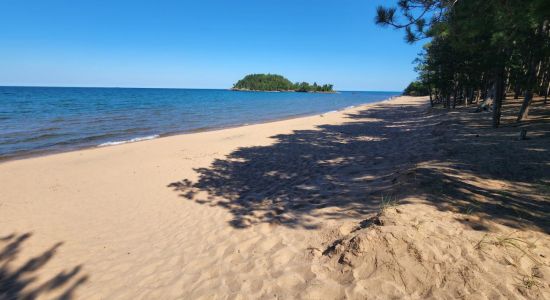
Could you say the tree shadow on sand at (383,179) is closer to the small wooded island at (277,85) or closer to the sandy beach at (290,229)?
the sandy beach at (290,229)

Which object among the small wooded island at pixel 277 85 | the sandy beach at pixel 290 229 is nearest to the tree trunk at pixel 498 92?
the sandy beach at pixel 290 229

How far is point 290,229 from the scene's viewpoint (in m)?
5.04

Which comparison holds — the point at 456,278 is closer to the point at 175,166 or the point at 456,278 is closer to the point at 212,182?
the point at 212,182

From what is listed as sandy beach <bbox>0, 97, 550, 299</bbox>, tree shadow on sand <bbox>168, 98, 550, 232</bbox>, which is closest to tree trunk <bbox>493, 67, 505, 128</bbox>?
tree shadow on sand <bbox>168, 98, 550, 232</bbox>

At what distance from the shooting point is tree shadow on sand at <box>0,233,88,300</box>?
4.03 metres

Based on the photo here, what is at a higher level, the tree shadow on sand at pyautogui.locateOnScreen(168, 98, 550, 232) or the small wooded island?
the small wooded island

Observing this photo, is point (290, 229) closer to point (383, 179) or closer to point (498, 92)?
point (383, 179)

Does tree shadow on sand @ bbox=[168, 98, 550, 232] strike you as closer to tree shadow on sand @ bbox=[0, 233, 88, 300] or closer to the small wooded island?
tree shadow on sand @ bbox=[0, 233, 88, 300]

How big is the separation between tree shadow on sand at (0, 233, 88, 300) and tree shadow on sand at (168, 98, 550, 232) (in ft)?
8.86

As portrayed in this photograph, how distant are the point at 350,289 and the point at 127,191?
23.3ft

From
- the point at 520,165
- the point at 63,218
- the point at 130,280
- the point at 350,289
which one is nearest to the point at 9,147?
the point at 63,218

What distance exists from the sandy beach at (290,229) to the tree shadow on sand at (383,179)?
5cm

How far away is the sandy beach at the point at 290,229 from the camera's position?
10.9 ft

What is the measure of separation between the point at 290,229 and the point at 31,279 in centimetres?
411
